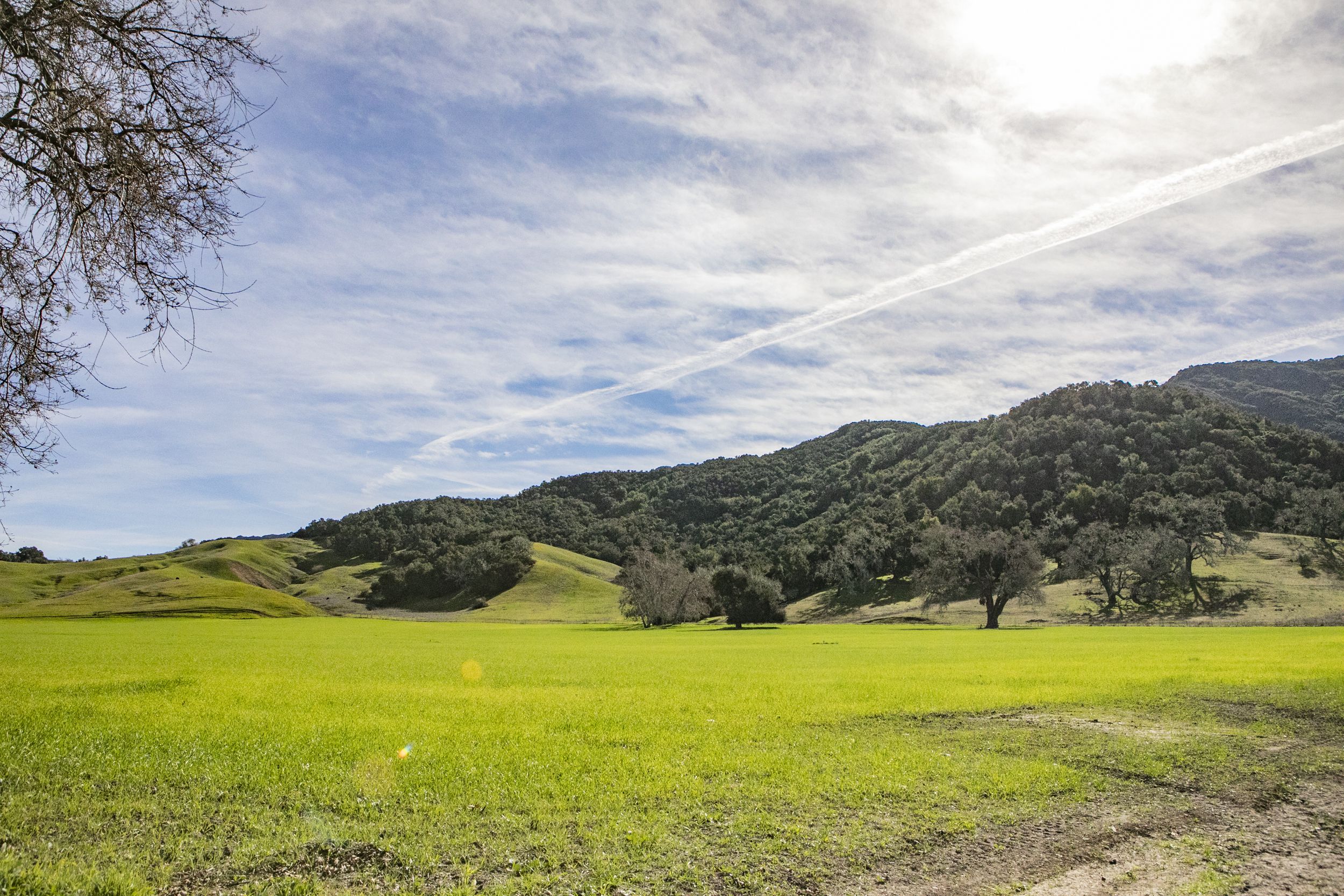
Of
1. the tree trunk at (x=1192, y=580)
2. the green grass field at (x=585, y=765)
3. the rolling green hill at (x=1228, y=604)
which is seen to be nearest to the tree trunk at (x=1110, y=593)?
the rolling green hill at (x=1228, y=604)

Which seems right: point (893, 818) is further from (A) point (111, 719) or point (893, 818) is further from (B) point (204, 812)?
(A) point (111, 719)

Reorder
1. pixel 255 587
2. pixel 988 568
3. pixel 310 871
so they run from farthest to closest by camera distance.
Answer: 1. pixel 255 587
2. pixel 988 568
3. pixel 310 871

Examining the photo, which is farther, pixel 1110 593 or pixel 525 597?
pixel 525 597

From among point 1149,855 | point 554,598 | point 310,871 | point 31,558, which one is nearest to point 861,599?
point 554,598

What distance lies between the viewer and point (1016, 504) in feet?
374

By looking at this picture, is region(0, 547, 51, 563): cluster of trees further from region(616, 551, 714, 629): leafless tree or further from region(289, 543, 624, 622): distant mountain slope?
region(616, 551, 714, 629): leafless tree

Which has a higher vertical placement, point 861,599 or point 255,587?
point 255,587

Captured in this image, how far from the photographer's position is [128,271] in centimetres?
760

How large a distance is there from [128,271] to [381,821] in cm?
700

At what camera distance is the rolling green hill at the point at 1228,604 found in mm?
69188

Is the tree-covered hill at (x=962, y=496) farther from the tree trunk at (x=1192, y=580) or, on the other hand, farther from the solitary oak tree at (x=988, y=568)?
the solitary oak tree at (x=988, y=568)

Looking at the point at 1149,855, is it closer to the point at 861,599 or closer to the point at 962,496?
the point at 861,599

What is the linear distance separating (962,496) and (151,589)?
118 meters

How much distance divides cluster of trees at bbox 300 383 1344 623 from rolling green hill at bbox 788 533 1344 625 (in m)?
Result: 3.46
